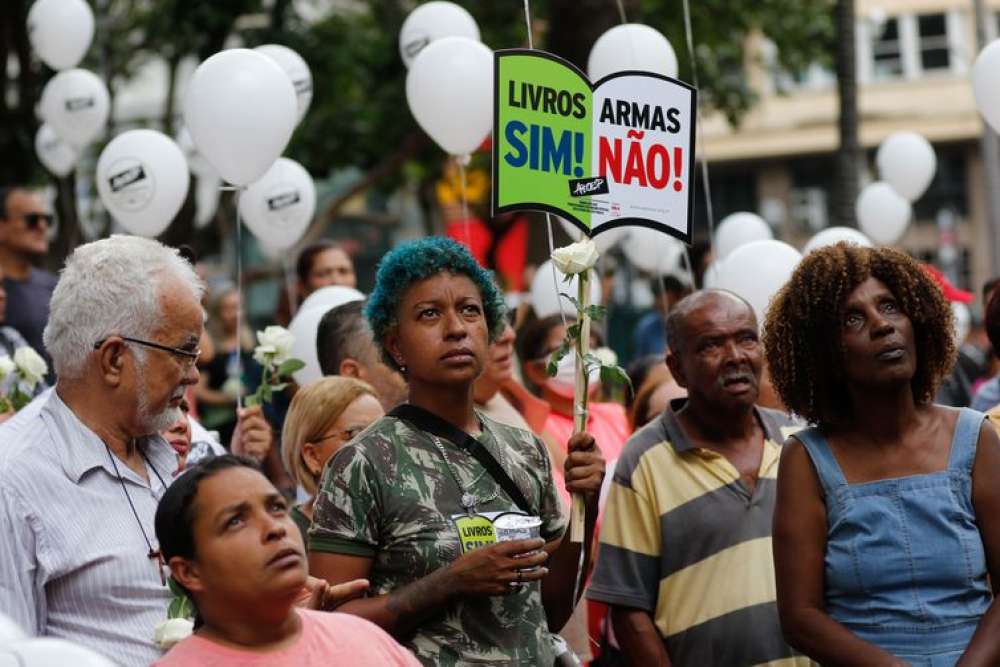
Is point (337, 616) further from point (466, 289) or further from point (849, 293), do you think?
point (849, 293)

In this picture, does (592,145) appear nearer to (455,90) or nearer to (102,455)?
(102,455)

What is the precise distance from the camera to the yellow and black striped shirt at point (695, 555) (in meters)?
4.93

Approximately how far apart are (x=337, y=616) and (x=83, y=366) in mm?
977

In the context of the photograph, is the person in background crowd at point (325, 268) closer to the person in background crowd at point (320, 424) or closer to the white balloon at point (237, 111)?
the white balloon at point (237, 111)

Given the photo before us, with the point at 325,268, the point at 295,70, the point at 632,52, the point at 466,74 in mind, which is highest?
the point at 295,70

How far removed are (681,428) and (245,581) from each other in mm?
2254

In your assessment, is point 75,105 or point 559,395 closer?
point 559,395

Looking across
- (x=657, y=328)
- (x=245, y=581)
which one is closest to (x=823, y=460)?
(x=245, y=581)

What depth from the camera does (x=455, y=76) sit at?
7988 mm

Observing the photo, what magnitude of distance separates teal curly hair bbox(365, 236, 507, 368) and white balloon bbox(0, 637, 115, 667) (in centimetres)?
185

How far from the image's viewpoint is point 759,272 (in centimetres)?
768

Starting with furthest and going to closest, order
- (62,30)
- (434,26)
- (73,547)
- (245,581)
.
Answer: (62,30) < (434,26) < (73,547) < (245,581)

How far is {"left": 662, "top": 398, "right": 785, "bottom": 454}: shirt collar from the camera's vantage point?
17.0 ft

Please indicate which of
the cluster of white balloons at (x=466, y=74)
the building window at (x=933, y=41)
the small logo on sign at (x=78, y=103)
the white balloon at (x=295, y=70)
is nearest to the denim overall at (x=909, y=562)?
the cluster of white balloons at (x=466, y=74)
